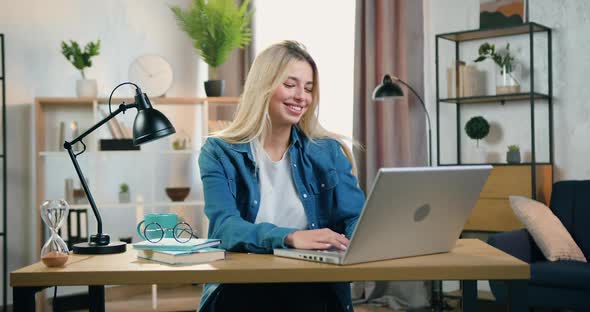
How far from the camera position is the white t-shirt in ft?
7.26

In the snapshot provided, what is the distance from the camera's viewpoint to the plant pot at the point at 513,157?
4.46 metres

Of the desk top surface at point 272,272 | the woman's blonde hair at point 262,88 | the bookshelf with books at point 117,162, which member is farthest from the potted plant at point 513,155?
the desk top surface at point 272,272

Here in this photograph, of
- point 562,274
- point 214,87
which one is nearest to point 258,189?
point 562,274

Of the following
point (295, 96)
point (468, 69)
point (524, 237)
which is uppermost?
point (468, 69)

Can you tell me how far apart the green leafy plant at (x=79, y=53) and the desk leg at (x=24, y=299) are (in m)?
3.56

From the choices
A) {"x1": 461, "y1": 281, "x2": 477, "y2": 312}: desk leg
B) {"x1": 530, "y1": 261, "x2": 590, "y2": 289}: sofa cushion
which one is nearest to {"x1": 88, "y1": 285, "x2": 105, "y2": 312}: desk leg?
{"x1": 461, "y1": 281, "x2": 477, "y2": 312}: desk leg

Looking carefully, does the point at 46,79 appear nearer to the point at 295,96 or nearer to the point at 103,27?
the point at 103,27

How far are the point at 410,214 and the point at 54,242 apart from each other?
836mm

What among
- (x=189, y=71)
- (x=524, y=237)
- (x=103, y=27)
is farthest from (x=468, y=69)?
(x=103, y=27)

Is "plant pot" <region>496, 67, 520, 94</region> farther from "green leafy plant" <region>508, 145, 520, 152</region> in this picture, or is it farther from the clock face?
the clock face

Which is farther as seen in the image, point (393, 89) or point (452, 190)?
point (393, 89)

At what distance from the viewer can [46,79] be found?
204 inches

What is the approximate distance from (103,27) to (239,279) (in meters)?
4.18

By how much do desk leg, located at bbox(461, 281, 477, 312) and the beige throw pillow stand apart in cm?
197
